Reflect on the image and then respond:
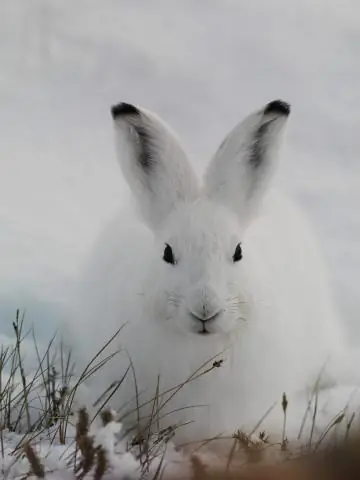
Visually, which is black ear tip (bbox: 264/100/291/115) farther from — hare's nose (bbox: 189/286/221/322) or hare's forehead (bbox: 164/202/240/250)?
hare's nose (bbox: 189/286/221/322)

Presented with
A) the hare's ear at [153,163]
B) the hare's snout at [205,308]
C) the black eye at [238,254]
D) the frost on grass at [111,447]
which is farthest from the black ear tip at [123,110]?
the frost on grass at [111,447]

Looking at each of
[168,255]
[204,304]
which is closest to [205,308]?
[204,304]

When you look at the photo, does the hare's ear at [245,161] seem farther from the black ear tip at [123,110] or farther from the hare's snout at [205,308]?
the hare's snout at [205,308]

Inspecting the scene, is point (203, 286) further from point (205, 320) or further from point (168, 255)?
point (168, 255)

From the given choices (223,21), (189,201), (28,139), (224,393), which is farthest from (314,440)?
(223,21)

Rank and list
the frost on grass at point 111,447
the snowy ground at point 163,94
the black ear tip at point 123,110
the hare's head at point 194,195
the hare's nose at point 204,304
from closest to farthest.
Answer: the frost on grass at point 111,447 < the hare's nose at point 204,304 < the hare's head at point 194,195 < the black ear tip at point 123,110 < the snowy ground at point 163,94
